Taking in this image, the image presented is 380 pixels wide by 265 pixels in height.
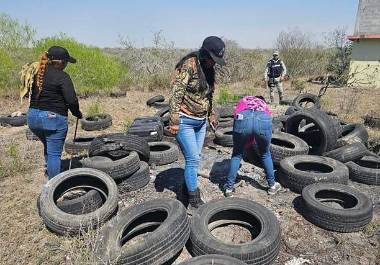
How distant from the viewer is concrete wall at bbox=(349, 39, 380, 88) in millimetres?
17984

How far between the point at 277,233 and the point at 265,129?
1.43 metres

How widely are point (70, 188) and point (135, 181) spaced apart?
3.09ft

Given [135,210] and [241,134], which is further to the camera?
[241,134]

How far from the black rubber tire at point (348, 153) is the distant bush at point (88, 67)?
11717 mm

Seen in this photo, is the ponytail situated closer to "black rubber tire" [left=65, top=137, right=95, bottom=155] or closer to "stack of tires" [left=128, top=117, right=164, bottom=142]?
"black rubber tire" [left=65, top=137, right=95, bottom=155]

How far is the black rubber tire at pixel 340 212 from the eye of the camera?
4.33m

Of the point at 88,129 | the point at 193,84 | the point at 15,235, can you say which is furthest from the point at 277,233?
the point at 88,129

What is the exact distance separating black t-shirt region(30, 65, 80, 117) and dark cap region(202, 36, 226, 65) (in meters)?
1.96

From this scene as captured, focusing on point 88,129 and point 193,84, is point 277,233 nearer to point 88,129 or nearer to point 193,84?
point 193,84

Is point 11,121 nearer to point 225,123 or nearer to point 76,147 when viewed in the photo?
point 76,147

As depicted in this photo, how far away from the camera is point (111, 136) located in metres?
5.73

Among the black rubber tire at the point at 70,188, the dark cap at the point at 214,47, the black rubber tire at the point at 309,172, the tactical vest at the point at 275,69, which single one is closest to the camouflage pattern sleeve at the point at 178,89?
the dark cap at the point at 214,47

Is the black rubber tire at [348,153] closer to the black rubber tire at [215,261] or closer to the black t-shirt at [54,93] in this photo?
the black rubber tire at [215,261]

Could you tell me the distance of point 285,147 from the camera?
21.3 feet
